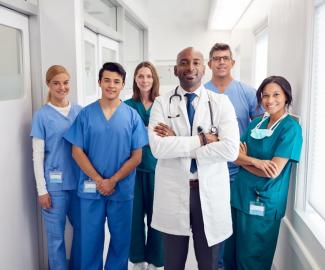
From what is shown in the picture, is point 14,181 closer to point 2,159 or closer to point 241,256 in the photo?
point 2,159

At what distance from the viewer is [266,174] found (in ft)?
5.51

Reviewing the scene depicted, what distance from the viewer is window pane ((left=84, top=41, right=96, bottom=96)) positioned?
3.11 m

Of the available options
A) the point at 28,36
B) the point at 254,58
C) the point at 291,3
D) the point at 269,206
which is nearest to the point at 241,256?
the point at 269,206

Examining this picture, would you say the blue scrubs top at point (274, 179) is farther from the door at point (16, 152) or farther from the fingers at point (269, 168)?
the door at point (16, 152)

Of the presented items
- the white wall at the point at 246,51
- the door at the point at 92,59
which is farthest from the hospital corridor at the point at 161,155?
the white wall at the point at 246,51

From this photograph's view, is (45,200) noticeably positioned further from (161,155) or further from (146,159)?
(161,155)

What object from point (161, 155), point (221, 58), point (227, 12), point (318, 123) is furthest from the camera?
point (227, 12)

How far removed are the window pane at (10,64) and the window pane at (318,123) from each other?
170 centimetres

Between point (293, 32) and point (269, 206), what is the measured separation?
1.03m

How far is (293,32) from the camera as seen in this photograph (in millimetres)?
1989

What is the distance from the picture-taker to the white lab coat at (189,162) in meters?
1.52

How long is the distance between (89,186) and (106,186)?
0.34ft

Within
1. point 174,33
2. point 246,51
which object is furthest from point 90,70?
point 174,33

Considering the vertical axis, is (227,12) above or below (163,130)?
above
